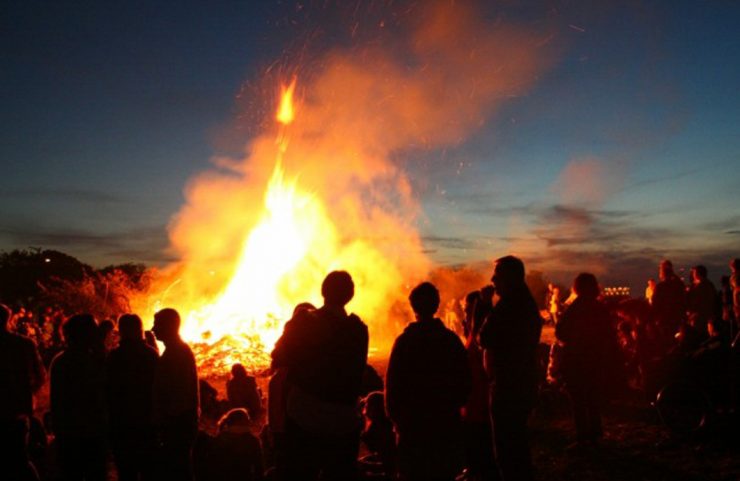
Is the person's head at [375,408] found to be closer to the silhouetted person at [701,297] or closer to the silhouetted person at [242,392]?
the silhouetted person at [242,392]

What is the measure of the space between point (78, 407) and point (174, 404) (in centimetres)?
89

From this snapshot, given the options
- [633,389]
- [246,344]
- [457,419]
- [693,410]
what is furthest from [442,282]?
[457,419]

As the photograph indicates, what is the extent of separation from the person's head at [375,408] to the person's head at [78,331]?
289 centimetres

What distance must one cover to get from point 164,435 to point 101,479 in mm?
813

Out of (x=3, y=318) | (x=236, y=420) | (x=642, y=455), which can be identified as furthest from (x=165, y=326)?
(x=642, y=455)

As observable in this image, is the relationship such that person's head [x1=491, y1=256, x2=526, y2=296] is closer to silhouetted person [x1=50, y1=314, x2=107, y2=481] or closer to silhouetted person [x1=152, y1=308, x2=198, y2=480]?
silhouetted person [x1=152, y1=308, x2=198, y2=480]

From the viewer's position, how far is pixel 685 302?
1022cm

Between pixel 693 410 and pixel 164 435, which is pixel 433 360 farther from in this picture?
pixel 693 410

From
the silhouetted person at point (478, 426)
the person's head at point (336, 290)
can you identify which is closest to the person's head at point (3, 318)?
the person's head at point (336, 290)

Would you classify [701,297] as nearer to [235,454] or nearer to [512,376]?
[512,376]

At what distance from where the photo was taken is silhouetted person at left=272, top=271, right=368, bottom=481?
388 centimetres

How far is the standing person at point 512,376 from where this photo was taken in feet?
16.3

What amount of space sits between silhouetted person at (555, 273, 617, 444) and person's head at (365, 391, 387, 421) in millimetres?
2413

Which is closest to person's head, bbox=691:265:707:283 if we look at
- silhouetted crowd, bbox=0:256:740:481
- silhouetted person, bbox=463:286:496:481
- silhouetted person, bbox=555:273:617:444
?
silhouetted crowd, bbox=0:256:740:481
